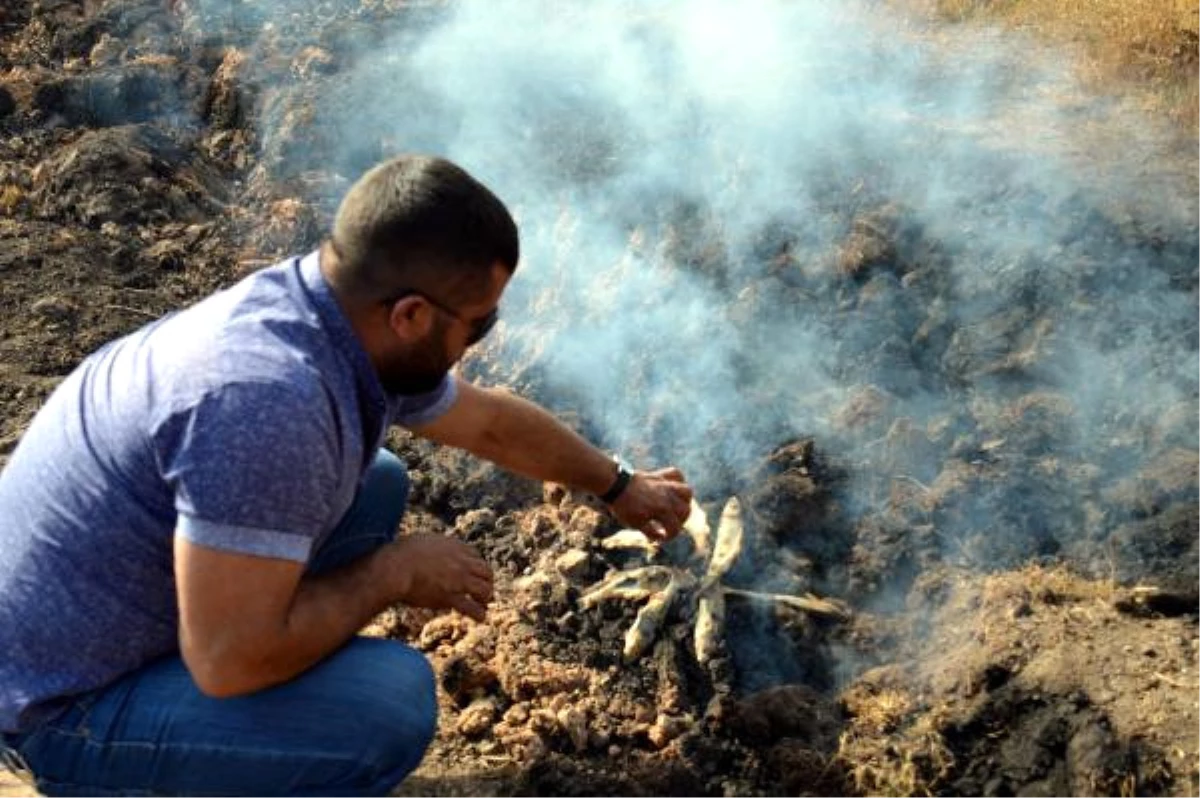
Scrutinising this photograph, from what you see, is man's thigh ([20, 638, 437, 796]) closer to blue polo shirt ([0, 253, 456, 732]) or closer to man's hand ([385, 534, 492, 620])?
blue polo shirt ([0, 253, 456, 732])

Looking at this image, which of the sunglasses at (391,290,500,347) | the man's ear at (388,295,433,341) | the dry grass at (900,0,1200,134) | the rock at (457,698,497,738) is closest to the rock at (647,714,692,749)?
the rock at (457,698,497,738)

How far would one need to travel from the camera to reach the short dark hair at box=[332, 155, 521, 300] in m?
2.74

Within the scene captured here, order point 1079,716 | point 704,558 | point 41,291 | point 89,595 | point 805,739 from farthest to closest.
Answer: point 41,291, point 704,558, point 805,739, point 1079,716, point 89,595

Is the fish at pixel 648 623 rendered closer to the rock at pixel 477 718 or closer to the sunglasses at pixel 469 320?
the rock at pixel 477 718

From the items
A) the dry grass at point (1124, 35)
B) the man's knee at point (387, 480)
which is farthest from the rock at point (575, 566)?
the dry grass at point (1124, 35)

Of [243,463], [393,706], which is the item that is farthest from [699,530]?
[243,463]

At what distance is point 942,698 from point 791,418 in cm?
137

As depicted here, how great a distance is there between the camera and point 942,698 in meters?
3.88

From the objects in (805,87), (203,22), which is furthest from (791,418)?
(203,22)

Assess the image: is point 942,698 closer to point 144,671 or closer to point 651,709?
point 651,709

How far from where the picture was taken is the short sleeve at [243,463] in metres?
2.60

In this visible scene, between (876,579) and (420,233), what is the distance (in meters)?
2.32

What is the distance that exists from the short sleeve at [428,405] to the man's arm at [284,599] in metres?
0.42

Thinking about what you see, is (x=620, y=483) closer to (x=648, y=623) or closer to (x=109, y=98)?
(x=648, y=623)
